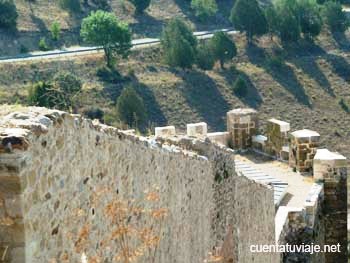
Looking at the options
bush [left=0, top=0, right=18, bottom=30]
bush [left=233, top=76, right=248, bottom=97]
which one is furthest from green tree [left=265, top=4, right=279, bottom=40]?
bush [left=0, top=0, right=18, bottom=30]

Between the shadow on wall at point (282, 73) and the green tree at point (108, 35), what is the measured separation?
35.8 ft

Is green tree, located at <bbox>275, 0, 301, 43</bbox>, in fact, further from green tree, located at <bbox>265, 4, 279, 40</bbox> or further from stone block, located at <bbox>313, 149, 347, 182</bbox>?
stone block, located at <bbox>313, 149, 347, 182</bbox>

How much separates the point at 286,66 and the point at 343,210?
46.2 meters

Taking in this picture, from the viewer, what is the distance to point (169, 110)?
51.2 metres

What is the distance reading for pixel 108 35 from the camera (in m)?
54.2

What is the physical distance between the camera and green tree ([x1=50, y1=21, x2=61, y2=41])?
2206 inches

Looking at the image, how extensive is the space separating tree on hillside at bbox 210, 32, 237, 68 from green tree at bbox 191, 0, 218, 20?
7.94m

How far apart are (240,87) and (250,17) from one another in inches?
344

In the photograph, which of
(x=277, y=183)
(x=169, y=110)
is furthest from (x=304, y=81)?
(x=277, y=183)

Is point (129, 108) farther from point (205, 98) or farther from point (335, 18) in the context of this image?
point (335, 18)

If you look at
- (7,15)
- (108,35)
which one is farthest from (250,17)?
(7,15)

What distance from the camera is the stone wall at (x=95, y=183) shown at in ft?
13.3

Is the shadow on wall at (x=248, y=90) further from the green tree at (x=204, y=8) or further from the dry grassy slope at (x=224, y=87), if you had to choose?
the green tree at (x=204, y=8)

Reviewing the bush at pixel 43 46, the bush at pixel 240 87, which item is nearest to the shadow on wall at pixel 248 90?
the bush at pixel 240 87
